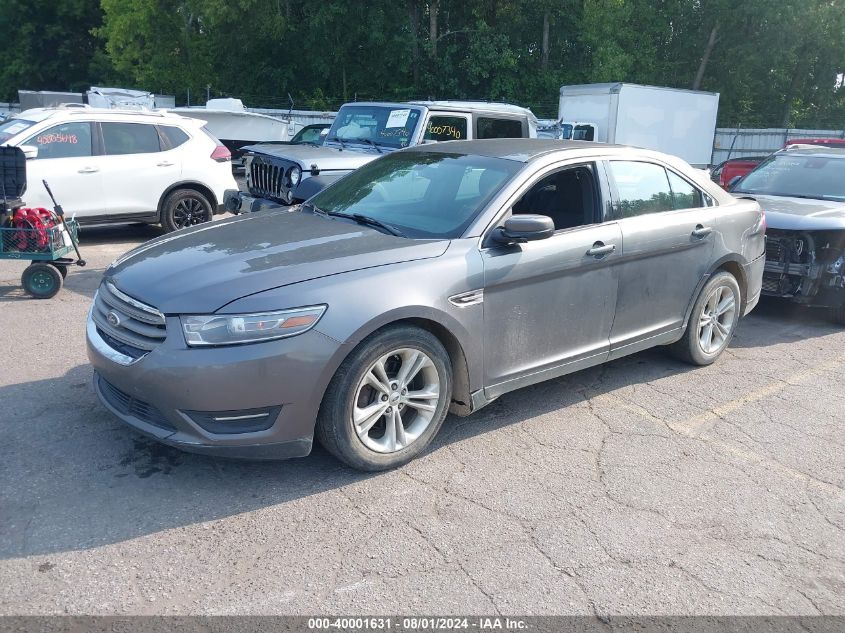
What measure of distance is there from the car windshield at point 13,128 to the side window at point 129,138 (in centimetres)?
87

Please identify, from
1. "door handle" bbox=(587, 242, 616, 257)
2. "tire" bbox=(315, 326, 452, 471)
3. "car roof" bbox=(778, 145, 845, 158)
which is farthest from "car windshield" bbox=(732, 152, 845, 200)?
"tire" bbox=(315, 326, 452, 471)

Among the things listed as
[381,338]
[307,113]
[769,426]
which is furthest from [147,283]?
[307,113]

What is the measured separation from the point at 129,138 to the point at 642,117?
15781 millimetres

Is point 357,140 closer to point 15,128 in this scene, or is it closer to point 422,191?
point 15,128

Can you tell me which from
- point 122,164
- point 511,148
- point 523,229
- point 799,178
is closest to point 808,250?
point 799,178

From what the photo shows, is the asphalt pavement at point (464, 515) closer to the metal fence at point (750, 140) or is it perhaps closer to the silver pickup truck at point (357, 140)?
the silver pickup truck at point (357, 140)

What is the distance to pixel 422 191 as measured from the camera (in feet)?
16.4

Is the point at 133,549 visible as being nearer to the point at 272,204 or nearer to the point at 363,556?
the point at 363,556

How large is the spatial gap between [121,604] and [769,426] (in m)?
3.97

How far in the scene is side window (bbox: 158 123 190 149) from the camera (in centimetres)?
1027

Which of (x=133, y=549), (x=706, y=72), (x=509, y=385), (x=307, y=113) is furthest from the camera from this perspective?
(x=706, y=72)

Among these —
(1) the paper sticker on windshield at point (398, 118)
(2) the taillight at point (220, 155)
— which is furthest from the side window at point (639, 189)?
(2) the taillight at point (220, 155)

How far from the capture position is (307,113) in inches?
1020

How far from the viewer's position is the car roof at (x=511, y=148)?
16.5 feet
